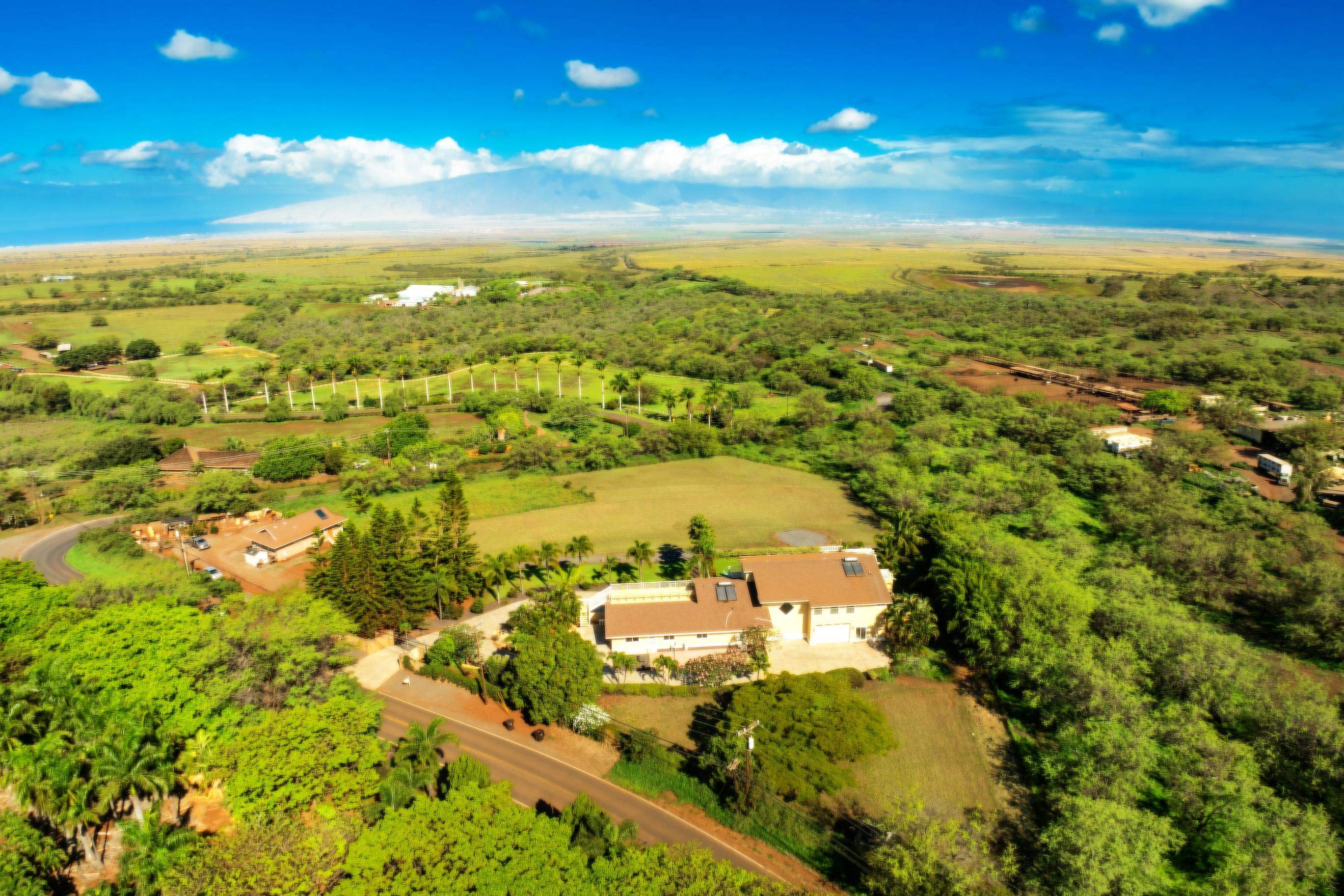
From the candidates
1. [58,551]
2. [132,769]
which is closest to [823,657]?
[132,769]

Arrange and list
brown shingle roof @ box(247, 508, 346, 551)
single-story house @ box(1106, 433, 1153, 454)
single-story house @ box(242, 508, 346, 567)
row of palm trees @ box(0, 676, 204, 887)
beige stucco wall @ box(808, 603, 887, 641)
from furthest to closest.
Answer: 1. single-story house @ box(1106, 433, 1153, 454)
2. brown shingle roof @ box(247, 508, 346, 551)
3. single-story house @ box(242, 508, 346, 567)
4. beige stucco wall @ box(808, 603, 887, 641)
5. row of palm trees @ box(0, 676, 204, 887)

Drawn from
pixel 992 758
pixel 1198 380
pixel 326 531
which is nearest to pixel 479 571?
pixel 326 531

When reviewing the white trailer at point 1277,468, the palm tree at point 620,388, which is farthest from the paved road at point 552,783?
the white trailer at point 1277,468

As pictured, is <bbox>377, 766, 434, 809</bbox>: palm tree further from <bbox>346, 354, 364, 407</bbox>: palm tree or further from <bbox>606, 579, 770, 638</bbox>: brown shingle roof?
<bbox>346, 354, 364, 407</bbox>: palm tree

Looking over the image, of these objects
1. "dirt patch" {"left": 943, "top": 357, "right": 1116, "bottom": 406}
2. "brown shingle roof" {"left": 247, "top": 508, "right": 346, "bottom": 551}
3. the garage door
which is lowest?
the garage door

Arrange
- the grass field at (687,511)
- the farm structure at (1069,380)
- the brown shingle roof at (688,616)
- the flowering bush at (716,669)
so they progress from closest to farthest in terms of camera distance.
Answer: the flowering bush at (716,669), the brown shingle roof at (688,616), the grass field at (687,511), the farm structure at (1069,380)

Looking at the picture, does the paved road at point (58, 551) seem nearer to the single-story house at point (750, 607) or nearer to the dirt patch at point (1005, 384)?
the single-story house at point (750, 607)

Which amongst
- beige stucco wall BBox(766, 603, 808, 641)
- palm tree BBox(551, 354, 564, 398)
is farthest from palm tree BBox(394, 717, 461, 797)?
palm tree BBox(551, 354, 564, 398)

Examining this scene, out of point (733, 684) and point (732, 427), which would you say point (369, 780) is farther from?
point (732, 427)
